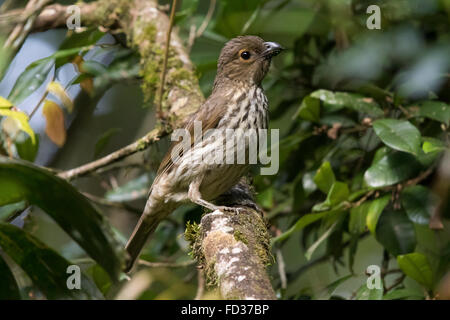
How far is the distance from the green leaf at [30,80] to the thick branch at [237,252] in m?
1.39

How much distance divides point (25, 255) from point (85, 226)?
0.27 meters

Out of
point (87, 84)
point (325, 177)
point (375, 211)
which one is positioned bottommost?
point (375, 211)

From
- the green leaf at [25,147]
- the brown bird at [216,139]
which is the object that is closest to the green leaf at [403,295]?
the brown bird at [216,139]

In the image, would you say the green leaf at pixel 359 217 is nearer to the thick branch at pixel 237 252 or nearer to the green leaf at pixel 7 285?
the thick branch at pixel 237 252

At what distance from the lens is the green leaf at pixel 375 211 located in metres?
2.68

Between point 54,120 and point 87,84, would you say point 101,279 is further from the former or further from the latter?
point 87,84

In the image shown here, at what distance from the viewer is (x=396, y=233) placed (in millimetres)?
2801

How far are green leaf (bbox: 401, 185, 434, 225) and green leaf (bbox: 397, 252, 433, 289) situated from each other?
302mm

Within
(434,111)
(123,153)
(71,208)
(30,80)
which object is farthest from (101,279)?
(434,111)

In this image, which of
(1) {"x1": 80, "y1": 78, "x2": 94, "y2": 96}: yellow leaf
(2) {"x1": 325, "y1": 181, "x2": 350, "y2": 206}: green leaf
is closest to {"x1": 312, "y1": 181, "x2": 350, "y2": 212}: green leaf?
(2) {"x1": 325, "y1": 181, "x2": 350, "y2": 206}: green leaf

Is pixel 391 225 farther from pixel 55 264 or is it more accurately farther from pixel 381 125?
pixel 55 264

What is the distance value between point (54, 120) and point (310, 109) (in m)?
1.39

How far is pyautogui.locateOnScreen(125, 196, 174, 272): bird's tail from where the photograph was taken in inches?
125

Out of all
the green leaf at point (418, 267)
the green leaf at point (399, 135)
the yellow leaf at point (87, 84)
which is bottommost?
the green leaf at point (418, 267)
